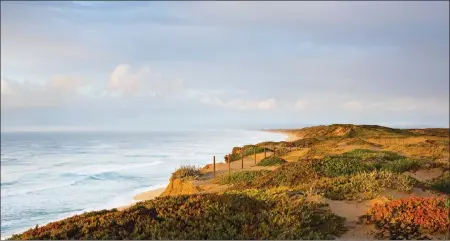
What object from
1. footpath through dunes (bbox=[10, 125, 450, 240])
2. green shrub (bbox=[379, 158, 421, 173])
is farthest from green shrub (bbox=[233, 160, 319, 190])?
green shrub (bbox=[379, 158, 421, 173])

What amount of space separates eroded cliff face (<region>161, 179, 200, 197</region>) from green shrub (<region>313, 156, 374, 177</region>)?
324 inches

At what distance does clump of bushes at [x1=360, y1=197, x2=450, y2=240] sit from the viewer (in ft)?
34.9

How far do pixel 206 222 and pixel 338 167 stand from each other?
1346 cm

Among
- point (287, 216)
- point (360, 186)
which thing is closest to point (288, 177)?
point (360, 186)

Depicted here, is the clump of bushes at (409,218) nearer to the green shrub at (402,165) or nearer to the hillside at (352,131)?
the green shrub at (402,165)

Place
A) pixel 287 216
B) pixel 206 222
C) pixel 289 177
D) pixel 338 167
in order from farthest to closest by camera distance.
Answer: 1. pixel 338 167
2. pixel 289 177
3. pixel 287 216
4. pixel 206 222

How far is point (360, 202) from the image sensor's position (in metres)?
13.6

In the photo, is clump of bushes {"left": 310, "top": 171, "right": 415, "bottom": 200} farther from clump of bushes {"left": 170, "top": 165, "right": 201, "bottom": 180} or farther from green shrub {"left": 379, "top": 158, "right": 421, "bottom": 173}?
clump of bushes {"left": 170, "top": 165, "right": 201, "bottom": 180}

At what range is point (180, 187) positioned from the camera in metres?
28.5

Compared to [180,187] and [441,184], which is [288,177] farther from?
[180,187]

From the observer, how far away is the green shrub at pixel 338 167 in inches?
826

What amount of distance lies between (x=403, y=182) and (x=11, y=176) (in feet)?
175

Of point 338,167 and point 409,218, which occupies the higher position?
point 338,167

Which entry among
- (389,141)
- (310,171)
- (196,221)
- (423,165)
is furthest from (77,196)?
(389,141)
